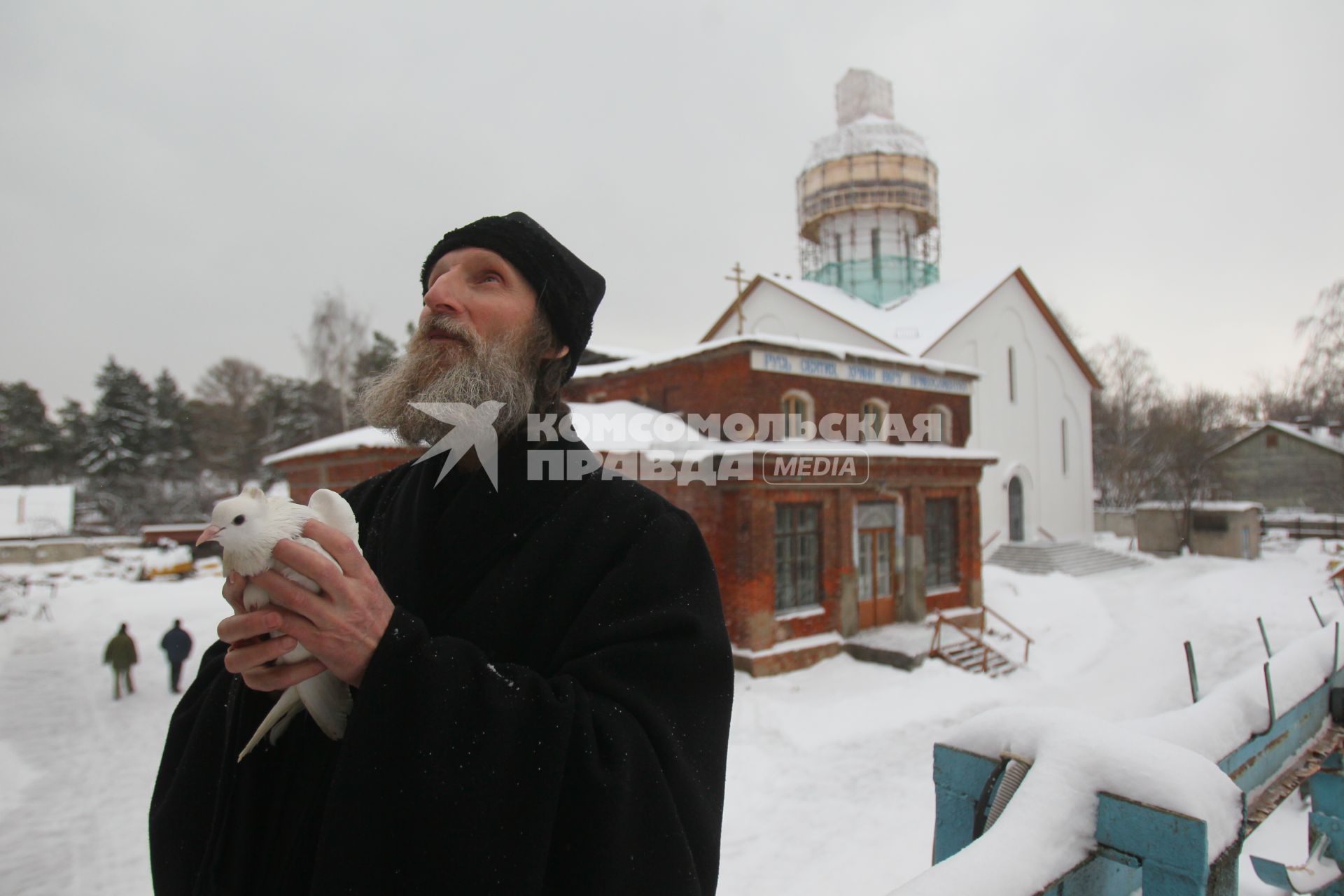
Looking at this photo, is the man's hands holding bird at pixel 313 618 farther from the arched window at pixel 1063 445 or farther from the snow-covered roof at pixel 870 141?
the arched window at pixel 1063 445

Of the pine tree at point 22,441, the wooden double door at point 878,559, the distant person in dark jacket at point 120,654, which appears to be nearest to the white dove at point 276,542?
the wooden double door at point 878,559

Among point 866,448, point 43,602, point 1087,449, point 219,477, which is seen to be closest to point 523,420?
point 866,448

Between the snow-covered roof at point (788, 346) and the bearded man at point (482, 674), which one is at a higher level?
the snow-covered roof at point (788, 346)

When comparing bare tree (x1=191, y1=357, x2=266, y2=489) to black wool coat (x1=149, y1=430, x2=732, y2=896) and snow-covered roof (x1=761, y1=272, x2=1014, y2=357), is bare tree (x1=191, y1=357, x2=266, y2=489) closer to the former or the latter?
snow-covered roof (x1=761, y1=272, x2=1014, y2=357)

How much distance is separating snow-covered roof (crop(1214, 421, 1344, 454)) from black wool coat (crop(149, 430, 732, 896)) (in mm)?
43746

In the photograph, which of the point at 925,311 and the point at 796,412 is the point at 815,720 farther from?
the point at 925,311

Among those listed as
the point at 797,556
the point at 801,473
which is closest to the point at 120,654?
the point at 797,556

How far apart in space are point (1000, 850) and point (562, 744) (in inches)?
45.8

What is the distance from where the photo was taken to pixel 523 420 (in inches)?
71.7

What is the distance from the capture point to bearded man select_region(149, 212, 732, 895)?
120 cm

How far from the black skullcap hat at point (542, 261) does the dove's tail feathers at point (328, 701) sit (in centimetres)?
99

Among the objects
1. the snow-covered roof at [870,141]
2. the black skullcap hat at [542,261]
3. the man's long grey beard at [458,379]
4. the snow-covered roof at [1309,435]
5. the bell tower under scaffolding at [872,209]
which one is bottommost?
the man's long grey beard at [458,379]

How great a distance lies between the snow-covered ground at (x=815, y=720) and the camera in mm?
6703

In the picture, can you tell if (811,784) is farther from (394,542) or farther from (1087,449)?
(1087,449)
